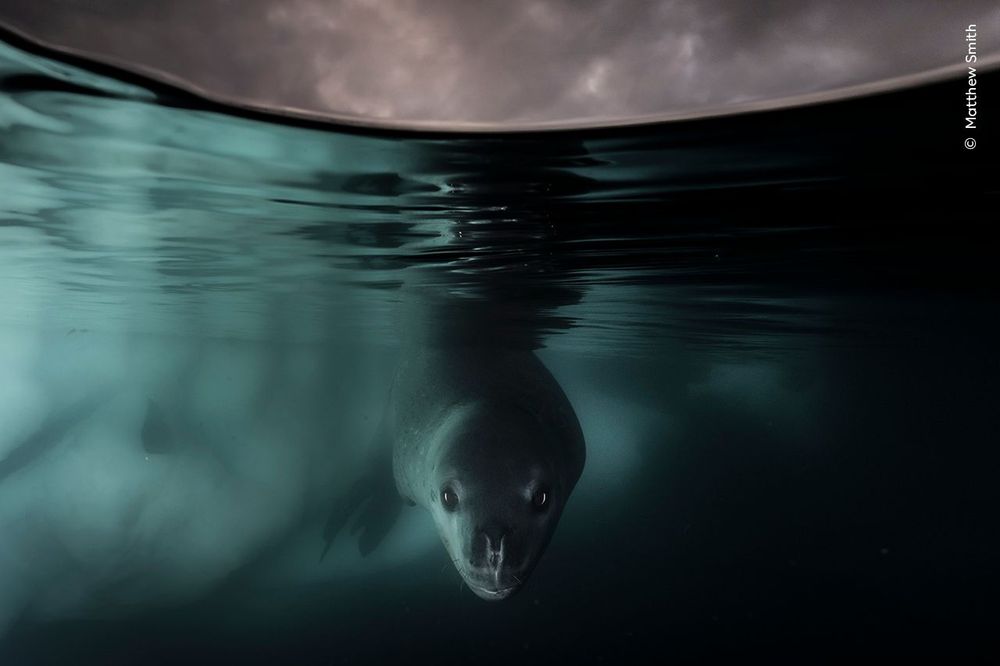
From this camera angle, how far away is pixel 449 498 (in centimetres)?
666

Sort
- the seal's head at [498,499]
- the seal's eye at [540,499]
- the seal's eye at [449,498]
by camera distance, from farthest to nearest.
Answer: the seal's eye at [449,498], the seal's eye at [540,499], the seal's head at [498,499]

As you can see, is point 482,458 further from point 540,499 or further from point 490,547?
point 490,547

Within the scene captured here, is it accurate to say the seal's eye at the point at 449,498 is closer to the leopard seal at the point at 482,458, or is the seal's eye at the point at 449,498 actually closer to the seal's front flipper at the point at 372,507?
the leopard seal at the point at 482,458

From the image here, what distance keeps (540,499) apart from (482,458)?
716mm

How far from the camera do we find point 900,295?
29.3 feet

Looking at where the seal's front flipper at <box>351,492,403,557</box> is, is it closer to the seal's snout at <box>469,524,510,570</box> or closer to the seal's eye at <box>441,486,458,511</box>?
the seal's eye at <box>441,486,458,511</box>

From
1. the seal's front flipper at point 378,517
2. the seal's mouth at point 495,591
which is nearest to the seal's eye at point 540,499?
the seal's mouth at point 495,591

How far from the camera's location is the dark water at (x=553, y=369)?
14.9 ft

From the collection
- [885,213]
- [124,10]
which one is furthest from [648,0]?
[885,213]

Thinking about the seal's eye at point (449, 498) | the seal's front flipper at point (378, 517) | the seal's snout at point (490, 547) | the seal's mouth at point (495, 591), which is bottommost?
the seal's front flipper at point (378, 517)

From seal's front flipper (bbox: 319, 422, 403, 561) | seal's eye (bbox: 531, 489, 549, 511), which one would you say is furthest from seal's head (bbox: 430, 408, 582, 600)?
seal's front flipper (bbox: 319, 422, 403, 561)

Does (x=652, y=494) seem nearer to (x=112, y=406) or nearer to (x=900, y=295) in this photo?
(x=900, y=295)

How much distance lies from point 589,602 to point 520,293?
5.61 meters
